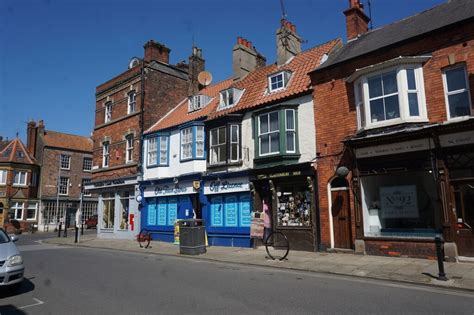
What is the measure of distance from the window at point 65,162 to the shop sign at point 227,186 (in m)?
33.3

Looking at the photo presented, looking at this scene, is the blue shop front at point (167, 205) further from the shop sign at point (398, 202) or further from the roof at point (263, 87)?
the shop sign at point (398, 202)

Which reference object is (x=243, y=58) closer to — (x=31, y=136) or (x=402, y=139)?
(x=402, y=139)

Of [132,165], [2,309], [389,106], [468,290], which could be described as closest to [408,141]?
[389,106]

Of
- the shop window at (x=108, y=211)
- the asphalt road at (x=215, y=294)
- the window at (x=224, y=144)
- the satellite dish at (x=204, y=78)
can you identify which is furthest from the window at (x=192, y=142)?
the asphalt road at (x=215, y=294)

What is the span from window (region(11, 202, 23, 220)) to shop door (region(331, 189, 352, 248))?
3946 centimetres

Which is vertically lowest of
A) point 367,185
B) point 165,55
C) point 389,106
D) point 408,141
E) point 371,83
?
point 367,185

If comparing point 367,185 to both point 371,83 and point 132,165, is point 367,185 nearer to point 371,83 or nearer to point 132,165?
point 371,83

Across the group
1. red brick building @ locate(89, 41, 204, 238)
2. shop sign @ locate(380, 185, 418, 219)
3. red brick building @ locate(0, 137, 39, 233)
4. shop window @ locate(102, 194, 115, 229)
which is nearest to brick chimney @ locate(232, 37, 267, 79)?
red brick building @ locate(89, 41, 204, 238)

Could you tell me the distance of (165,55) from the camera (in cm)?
2759

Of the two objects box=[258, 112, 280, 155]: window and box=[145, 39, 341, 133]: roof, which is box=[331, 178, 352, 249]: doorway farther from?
box=[145, 39, 341, 133]: roof

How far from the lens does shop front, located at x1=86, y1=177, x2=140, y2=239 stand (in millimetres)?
24578

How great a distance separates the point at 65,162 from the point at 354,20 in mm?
40466

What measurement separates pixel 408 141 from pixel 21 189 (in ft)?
141

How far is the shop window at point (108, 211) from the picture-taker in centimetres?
2678
